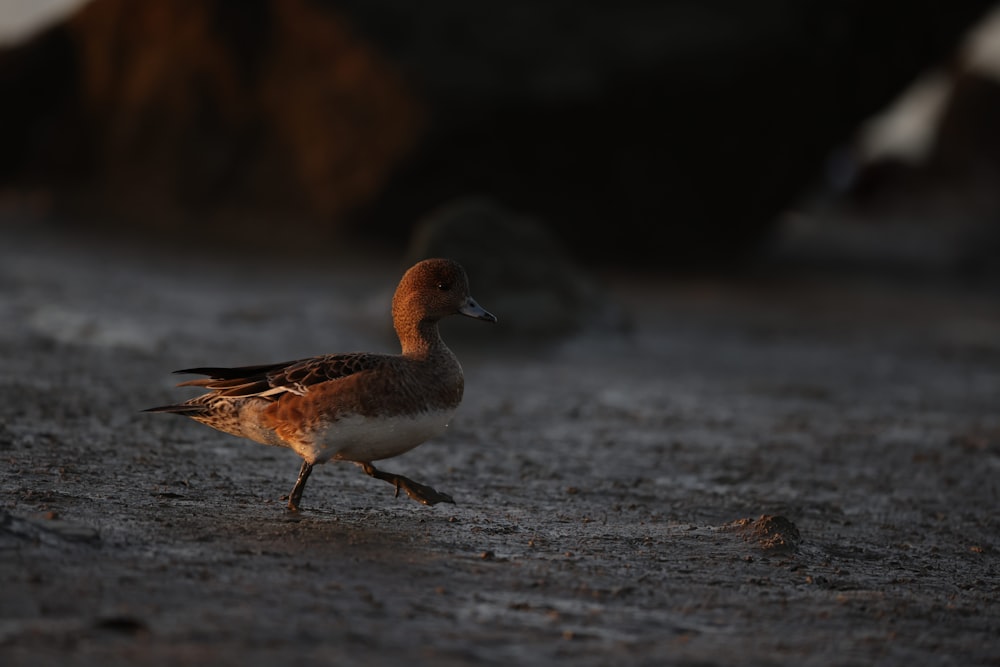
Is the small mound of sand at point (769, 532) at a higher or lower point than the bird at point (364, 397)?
lower

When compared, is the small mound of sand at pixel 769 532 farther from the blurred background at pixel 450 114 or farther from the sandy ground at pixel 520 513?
the blurred background at pixel 450 114

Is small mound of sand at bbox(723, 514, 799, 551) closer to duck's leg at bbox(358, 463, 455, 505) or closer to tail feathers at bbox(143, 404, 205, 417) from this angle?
duck's leg at bbox(358, 463, 455, 505)

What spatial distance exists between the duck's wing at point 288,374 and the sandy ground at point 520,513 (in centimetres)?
47

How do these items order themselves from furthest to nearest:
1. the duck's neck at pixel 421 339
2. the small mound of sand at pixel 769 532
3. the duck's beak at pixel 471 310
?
1. the duck's beak at pixel 471 310
2. the duck's neck at pixel 421 339
3. the small mound of sand at pixel 769 532

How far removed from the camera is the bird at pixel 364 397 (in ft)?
16.5

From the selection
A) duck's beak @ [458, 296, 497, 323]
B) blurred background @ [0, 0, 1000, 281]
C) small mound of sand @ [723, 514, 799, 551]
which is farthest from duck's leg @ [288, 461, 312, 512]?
blurred background @ [0, 0, 1000, 281]

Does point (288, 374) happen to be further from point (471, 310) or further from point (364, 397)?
point (471, 310)

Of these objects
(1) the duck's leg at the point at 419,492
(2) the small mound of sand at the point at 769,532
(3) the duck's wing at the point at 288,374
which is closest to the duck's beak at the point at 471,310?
(3) the duck's wing at the point at 288,374

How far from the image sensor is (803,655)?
3.71 m

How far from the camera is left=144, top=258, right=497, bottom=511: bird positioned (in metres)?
5.04

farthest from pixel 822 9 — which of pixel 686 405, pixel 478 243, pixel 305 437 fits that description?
pixel 305 437

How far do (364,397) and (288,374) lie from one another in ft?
1.37

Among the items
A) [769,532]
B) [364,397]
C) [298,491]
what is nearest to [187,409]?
[298,491]

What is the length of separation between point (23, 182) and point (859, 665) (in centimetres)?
1730
